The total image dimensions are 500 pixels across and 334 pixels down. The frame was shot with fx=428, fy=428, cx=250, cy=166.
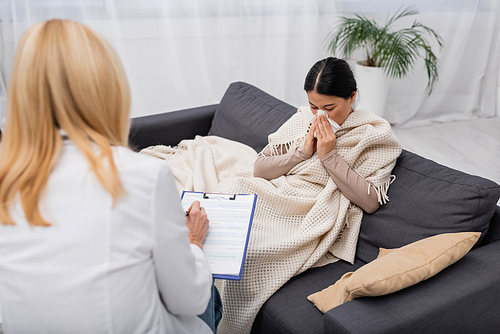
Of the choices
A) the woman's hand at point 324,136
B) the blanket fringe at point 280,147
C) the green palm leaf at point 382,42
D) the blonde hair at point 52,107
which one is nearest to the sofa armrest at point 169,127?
the blanket fringe at point 280,147

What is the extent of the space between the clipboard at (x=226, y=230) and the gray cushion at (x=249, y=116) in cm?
87

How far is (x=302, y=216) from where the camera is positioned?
166 centimetres

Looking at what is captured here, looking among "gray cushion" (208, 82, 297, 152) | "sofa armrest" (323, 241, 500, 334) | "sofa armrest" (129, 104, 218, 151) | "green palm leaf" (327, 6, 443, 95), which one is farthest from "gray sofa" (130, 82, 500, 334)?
"green palm leaf" (327, 6, 443, 95)

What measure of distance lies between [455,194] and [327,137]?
1.56 feet

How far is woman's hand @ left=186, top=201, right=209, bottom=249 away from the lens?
1.15 meters

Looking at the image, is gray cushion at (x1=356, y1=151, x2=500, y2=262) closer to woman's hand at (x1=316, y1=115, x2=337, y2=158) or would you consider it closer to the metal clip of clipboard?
woman's hand at (x1=316, y1=115, x2=337, y2=158)

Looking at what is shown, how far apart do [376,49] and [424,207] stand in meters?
2.29

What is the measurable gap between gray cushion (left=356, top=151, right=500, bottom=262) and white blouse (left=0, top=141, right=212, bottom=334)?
921 millimetres

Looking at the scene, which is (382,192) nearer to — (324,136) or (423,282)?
(324,136)

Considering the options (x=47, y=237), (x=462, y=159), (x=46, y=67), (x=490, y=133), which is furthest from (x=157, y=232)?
(x=490, y=133)

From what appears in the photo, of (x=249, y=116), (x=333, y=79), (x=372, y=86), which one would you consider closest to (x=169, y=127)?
(x=249, y=116)

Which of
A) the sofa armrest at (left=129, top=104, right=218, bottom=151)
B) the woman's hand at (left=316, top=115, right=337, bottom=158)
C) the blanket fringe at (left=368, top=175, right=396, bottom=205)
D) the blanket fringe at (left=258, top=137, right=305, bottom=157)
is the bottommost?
the sofa armrest at (left=129, top=104, right=218, bottom=151)

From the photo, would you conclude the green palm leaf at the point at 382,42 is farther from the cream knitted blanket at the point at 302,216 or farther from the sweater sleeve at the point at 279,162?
the sweater sleeve at the point at 279,162

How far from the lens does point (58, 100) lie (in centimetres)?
75
